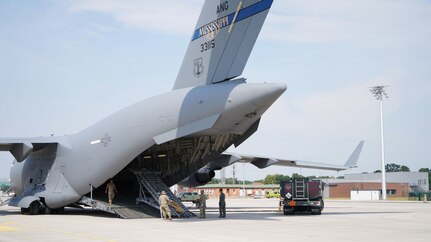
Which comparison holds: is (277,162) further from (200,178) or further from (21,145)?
(21,145)

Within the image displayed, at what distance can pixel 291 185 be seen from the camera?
904 inches

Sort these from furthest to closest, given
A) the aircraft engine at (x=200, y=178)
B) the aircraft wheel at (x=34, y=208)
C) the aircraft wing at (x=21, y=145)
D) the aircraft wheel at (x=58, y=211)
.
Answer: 1. the aircraft engine at (x=200, y=178)
2. the aircraft wheel at (x=58, y=211)
3. the aircraft wheel at (x=34, y=208)
4. the aircraft wing at (x=21, y=145)

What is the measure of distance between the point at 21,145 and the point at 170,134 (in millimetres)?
7530

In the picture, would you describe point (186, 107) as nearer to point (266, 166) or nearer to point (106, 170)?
point (106, 170)

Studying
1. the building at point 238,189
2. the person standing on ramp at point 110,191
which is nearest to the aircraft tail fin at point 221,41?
the person standing on ramp at point 110,191

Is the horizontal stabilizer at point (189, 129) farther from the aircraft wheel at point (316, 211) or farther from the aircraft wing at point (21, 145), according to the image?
the aircraft wheel at point (316, 211)

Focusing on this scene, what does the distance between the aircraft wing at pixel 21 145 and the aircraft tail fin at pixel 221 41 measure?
707 cm

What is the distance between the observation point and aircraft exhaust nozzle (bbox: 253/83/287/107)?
16.2m

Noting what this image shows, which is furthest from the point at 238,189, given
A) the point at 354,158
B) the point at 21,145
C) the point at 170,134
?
the point at 170,134

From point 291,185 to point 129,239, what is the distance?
39.7ft

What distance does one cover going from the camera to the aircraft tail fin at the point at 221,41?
16.8m

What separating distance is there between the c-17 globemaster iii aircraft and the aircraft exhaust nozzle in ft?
0.10

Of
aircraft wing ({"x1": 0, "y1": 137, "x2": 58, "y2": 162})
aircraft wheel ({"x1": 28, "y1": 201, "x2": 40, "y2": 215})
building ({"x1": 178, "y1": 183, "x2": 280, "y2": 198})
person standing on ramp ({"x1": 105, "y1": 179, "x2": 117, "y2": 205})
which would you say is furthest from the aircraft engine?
building ({"x1": 178, "y1": 183, "x2": 280, "y2": 198})

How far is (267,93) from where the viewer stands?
16312mm
